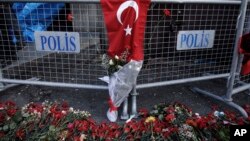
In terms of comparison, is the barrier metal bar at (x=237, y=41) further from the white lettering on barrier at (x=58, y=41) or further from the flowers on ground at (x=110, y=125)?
the white lettering on barrier at (x=58, y=41)

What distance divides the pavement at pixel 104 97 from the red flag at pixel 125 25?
839mm

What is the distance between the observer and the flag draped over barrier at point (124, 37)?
2.85m

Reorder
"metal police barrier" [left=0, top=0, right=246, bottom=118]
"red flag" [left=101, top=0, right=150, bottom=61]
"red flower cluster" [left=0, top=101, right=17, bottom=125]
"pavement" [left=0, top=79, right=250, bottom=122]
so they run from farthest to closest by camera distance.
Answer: "pavement" [left=0, top=79, right=250, bottom=122] → "metal police barrier" [left=0, top=0, right=246, bottom=118] → "red flower cluster" [left=0, top=101, right=17, bottom=125] → "red flag" [left=101, top=0, right=150, bottom=61]

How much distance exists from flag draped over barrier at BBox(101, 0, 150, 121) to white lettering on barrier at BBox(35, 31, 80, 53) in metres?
0.45

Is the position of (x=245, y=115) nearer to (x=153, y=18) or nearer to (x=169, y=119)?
(x=169, y=119)

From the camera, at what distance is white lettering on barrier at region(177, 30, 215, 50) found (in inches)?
126

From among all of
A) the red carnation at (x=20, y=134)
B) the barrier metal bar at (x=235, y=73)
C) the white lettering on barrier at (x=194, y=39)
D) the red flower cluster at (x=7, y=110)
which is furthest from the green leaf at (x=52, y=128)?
the barrier metal bar at (x=235, y=73)

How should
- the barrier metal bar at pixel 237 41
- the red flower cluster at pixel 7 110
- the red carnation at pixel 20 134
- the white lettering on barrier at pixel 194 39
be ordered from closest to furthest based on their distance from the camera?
the red carnation at pixel 20 134 → the red flower cluster at pixel 7 110 → the barrier metal bar at pixel 237 41 → the white lettering on barrier at pixel 194 39

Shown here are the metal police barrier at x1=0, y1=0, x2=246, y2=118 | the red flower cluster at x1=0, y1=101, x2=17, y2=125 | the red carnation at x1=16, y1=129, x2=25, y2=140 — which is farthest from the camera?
the metal police barrier at x1=0, y1=0, x2=246, y2=118

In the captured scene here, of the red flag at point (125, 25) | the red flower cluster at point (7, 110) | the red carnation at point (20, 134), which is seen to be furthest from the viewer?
the red flower cluster at point (7, 110)

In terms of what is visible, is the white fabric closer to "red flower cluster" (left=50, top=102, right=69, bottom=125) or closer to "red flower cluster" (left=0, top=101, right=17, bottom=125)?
"red flower cluster" (left=50, top=102, right=69, bottom=125)

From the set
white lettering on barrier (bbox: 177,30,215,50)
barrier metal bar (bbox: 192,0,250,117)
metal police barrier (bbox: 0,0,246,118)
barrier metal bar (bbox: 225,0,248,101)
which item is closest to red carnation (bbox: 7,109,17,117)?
metal police barrier (bbox: 0,0,246,118)

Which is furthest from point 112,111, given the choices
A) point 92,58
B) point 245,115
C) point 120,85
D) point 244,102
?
point 244,102

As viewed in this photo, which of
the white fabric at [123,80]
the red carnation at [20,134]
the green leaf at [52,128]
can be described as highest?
the white fabric at [123,80]
